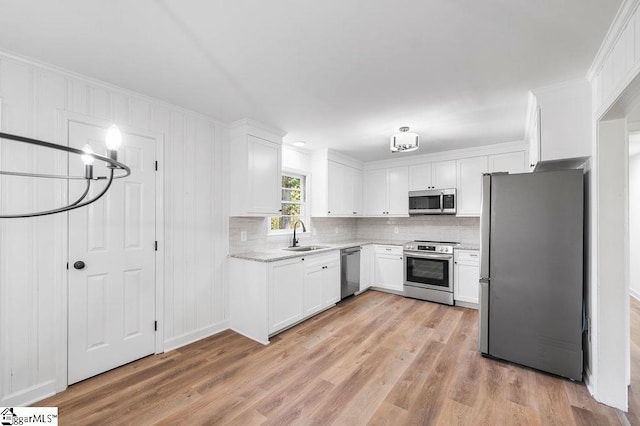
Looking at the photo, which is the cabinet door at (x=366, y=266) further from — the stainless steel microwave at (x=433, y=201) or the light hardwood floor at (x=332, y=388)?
the light hardwood floor at (x=332, y=388)

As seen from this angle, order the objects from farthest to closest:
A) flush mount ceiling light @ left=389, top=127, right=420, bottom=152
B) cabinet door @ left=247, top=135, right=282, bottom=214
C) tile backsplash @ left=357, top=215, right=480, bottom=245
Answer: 1. tile backsplash @ left=357, top=215, right=480, bottom=245
2. cabinet door @ left=247, top=135, right=282, bottom=214
3. flush mount ceiling light @ left=389, top=127, right=420, bottom=152

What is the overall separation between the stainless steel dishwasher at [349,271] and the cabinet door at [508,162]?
2.44 metres

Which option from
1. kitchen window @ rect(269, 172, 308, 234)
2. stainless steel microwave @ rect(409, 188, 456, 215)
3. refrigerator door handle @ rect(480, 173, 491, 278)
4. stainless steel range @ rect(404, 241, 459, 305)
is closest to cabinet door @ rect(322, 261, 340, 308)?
kitchen window @ rect(269, 172, 308, 234)

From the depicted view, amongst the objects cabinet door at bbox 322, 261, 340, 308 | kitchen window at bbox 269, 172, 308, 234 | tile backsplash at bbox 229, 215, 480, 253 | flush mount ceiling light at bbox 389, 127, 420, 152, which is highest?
flush mount ceiling light at bbox 389, 127, 420, 152

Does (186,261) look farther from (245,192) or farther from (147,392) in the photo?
(147,392)

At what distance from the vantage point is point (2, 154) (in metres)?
1.97

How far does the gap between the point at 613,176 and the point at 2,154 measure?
4327mm

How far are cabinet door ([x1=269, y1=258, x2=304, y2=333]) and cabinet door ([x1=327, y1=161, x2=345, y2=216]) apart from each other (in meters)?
1.45

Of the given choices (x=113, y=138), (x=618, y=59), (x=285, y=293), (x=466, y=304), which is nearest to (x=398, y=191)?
(x=466, y=304)

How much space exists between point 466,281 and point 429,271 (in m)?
0.52

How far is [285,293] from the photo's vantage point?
332 cm

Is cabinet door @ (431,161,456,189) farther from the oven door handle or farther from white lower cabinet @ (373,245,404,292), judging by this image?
white lower cabinet @ (373,245,404,292)

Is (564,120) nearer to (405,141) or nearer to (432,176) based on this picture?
(405,141)

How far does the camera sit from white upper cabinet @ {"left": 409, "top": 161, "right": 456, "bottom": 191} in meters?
4.62
